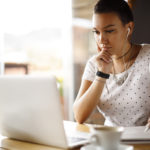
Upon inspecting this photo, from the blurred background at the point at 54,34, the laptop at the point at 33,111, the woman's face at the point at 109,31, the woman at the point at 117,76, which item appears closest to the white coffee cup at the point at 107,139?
the laptop at the point at 33,111

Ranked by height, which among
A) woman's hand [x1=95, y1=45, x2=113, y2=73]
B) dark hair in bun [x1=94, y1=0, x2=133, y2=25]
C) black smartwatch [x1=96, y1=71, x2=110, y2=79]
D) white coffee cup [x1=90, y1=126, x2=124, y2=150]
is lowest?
white coffee cup [x1=90, y1=126, x2=124, y2=150]

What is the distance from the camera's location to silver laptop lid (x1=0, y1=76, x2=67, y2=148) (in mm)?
879

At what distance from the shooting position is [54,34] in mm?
3760

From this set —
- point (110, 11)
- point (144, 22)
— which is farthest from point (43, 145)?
point (144, 22)

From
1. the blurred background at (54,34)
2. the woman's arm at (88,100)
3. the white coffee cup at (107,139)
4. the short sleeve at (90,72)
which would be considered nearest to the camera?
the white coffee cup at (107,139)

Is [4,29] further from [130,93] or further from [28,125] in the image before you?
[28,125]

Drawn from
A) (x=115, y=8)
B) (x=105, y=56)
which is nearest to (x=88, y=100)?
(x=105, y=56)

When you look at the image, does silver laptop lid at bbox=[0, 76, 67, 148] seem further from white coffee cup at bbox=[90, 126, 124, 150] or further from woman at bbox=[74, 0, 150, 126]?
woman at bbox=[74, 0, 150, 126]

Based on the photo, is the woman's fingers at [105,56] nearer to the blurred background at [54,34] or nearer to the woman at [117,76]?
the woman at [117,76]

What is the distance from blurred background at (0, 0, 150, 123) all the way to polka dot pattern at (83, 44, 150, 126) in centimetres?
164

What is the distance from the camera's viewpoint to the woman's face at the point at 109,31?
4.97ft

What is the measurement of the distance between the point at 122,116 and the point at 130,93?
0.14m

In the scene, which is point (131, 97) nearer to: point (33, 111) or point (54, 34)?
point (33, 111)

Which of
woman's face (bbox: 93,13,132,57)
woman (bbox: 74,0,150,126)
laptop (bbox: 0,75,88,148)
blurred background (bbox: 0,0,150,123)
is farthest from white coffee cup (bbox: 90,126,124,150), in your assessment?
blurred background (bbox: 0,0,150,123)
